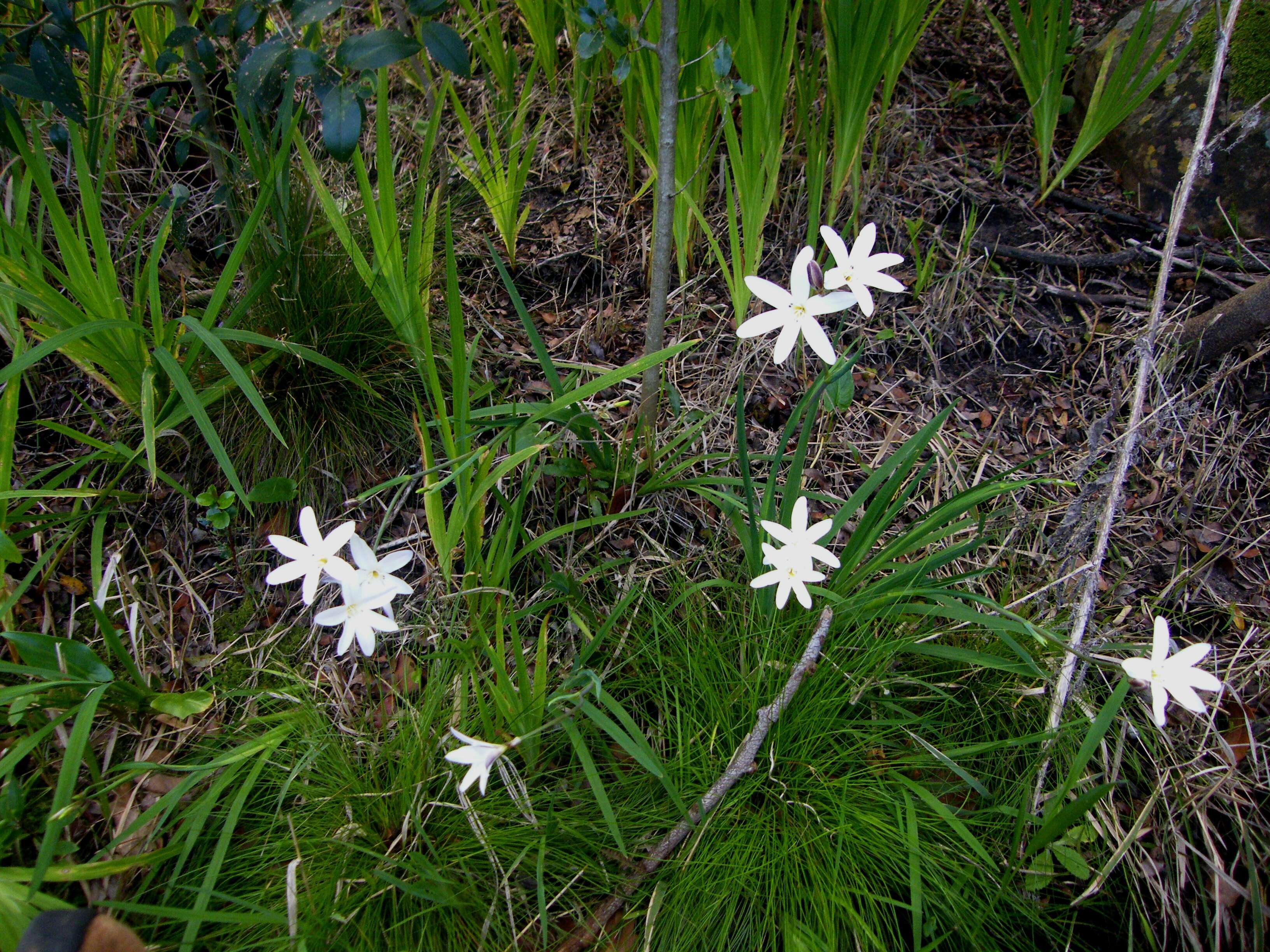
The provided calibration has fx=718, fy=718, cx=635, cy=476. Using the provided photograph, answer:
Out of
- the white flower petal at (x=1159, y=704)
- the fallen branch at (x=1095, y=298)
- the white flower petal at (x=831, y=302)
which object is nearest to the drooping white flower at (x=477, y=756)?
the white flower petal at (x=831, y=302)

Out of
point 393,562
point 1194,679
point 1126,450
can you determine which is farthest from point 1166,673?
point 393,562

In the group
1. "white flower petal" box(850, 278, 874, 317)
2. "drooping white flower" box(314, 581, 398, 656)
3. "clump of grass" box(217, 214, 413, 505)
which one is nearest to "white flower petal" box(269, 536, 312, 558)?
"drooping white flower" box(314, 581, 398, 656)

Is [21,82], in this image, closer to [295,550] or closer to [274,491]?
[274,491]

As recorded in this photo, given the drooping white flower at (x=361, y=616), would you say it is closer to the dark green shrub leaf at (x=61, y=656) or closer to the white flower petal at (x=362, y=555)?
the white flower petal at (x=362, y=555)

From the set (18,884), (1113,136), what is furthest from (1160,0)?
(18,884)

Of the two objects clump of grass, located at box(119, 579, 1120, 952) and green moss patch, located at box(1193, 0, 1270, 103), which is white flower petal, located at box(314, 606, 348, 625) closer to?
clump of grass, located at box(119, 579, 1120, 952)

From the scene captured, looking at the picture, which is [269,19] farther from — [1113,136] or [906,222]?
[1113,136]
